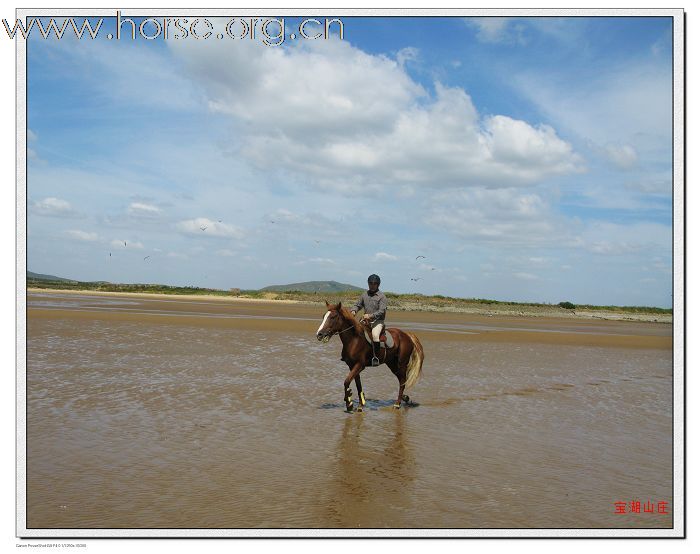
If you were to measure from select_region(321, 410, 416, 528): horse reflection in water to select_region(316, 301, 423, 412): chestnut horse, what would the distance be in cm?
136

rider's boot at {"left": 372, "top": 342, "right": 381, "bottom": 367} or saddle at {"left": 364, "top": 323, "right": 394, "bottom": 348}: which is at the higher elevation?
saddle at {"left": 364, "top": 323, "right": 394, "bottom": 348}

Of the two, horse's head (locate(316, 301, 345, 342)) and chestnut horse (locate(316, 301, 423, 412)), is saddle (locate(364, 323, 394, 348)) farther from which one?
horse's head (locate(316, 301, 345, 342))

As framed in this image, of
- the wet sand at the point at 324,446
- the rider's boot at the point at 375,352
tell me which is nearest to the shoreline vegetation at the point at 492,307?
the wet sand at the point at 324,446

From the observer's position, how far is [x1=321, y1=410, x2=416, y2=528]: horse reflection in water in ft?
18.5

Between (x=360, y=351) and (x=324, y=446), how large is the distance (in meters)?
3.15

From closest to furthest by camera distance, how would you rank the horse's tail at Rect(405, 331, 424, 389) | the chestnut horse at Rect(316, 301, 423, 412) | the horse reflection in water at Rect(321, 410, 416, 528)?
the horse reflection in water at Rect(321, 410, 416, 528)
the chestnut horse at Rect(316, 301, 423, 412)
the horse's tail at Rect(405, 331, 424, 389)

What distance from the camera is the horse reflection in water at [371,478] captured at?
5629 mm

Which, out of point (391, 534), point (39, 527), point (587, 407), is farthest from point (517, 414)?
point (39, 527)

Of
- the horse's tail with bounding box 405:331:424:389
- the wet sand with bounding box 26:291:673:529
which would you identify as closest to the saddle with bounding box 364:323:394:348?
the horse's tail with bounding box 405:331:424:389

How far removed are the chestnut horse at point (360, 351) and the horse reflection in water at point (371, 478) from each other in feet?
4.46

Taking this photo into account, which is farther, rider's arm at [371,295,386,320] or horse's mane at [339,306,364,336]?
rider's arm at [371,295,386,320]

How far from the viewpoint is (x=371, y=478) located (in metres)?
6.76

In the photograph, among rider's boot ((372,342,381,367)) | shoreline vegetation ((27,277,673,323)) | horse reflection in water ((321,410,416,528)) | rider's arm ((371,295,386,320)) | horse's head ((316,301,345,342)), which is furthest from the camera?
shoreline vegetation ((27,277,673,323))

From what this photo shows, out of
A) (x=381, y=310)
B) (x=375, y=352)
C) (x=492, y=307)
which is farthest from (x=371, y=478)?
(x=492, y=307)
